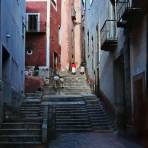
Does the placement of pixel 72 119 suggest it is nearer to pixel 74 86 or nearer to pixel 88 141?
pixel 88 141

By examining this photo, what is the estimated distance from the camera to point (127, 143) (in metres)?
13.0

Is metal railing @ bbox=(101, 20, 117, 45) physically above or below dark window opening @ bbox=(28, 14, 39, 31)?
below

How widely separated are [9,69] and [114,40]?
15.4ft

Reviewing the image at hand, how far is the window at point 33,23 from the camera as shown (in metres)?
31.4

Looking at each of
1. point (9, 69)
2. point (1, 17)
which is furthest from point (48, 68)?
point (1, 17)

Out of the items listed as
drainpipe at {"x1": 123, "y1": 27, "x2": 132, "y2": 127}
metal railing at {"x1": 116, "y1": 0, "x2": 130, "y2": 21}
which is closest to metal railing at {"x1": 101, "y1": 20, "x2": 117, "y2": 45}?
drainpipe at {"x1": 123, "y1": 27, "x2": 132, "y2": 127}

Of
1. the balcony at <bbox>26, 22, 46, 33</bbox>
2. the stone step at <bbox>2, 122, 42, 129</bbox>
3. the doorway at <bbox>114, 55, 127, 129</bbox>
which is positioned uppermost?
the balcony at <bbox>26, 22, 46, 33</bbox>

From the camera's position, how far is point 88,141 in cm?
1359

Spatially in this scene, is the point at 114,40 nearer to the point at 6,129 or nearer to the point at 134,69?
the point at 134,69

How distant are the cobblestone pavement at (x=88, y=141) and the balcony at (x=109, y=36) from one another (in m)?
4.12

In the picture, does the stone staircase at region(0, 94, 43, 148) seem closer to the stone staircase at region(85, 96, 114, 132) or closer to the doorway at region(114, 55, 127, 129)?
the stone staircase at region(85, 96, 114, 132)

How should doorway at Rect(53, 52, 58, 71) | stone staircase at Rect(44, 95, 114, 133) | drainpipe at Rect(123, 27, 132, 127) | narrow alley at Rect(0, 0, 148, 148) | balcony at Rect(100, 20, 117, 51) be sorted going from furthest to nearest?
doorway at Rect(53, 52, 58, 71) → balcony at Rect(100, 20, 117, 51) → stone staircase at Rect(44, 95, 114, 133) → drainpipe at Rect(123, 27, 132, 127) → narrow alley at Rect(0, 0, 148, 148)

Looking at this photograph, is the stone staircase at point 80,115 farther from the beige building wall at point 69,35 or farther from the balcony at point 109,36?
the beige building wall at point 69,35

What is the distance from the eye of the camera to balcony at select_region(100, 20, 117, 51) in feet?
57.2
